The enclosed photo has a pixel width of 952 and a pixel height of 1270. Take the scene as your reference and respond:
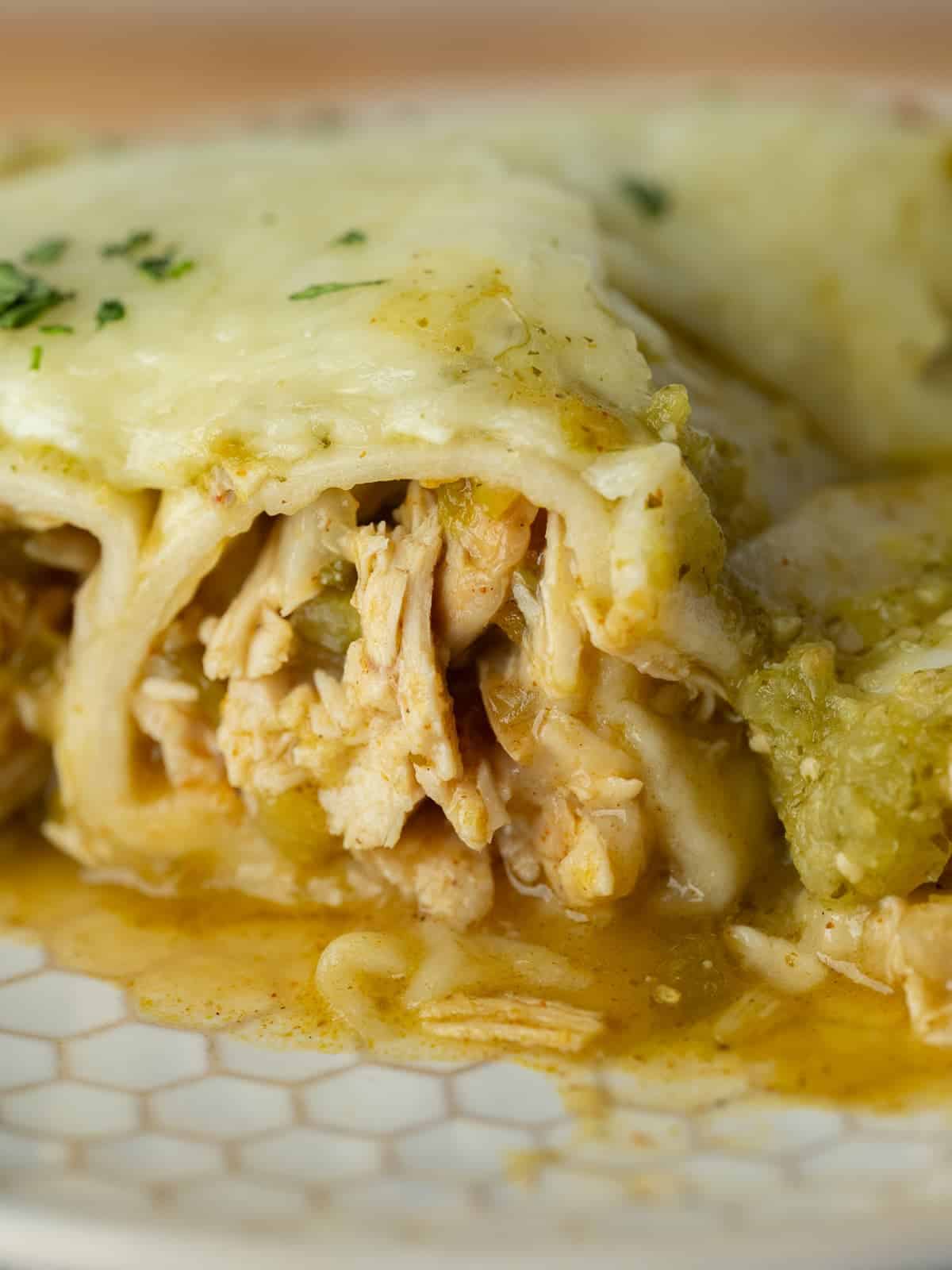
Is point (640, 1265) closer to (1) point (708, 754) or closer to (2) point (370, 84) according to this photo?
(1) point (708, 754)

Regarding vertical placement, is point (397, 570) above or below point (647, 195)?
below

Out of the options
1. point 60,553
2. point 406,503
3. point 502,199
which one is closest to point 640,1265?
point 406,503

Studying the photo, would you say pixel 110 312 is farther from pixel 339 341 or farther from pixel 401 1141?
pixel 401 1141

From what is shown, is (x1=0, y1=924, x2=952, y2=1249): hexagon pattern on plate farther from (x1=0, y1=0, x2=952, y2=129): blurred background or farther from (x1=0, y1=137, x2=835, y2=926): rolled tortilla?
(x1=0, y1=0, x2=952, y2=129): blurred background

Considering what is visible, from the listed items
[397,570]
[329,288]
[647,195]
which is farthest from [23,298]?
[647,195]

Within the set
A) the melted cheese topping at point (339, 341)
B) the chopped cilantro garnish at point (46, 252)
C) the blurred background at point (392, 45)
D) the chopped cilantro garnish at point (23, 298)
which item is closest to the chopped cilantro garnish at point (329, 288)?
the melted cheese topping at point (339, 341)

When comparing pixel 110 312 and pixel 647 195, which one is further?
pixel 647 195

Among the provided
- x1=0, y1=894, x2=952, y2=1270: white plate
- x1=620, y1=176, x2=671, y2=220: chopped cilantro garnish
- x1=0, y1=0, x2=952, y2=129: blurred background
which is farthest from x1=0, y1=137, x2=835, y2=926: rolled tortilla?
x1=0, y1=0, x2=952, y2=129: blurred background
